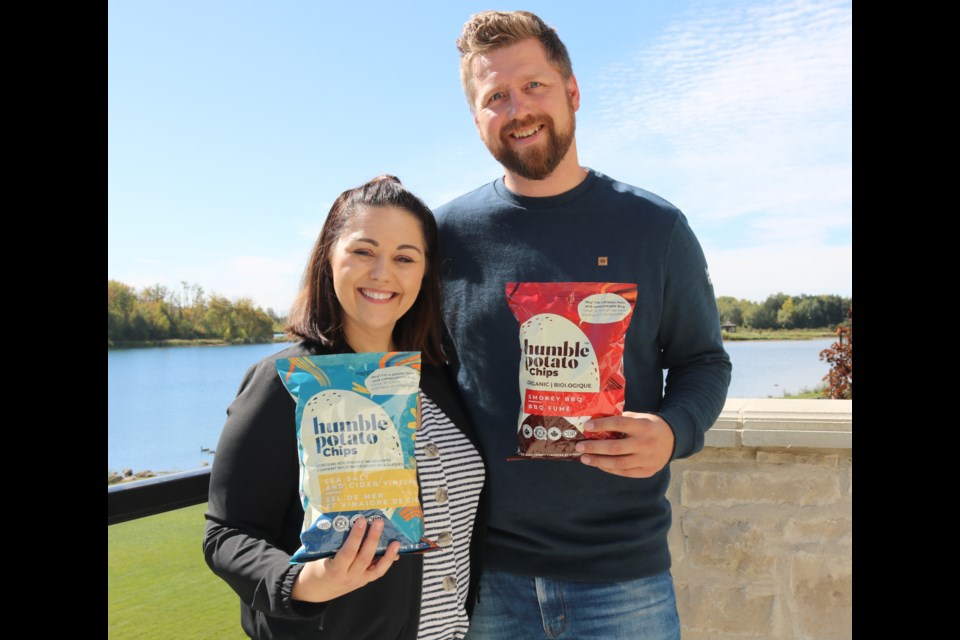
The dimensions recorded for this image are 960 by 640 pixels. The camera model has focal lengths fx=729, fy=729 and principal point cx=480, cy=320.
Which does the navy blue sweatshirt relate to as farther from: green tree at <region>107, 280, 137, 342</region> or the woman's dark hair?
green tree at <region>107, 280, 137, 342</region>

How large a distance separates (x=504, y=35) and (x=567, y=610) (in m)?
1.35

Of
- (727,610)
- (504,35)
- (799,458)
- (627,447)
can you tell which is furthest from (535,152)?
(727,610)

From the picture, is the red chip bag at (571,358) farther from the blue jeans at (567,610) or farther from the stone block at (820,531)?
the stone block at (820,531)

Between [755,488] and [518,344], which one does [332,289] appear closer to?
[518,344]

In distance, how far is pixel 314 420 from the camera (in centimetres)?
129

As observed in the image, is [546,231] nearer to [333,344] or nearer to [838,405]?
[333,344]

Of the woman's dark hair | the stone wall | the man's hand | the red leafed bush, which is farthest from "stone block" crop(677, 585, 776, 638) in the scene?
the red leafed bush

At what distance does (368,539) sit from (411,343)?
49 cm

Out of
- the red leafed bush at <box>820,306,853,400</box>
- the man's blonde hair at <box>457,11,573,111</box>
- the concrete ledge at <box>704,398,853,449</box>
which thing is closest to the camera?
the man's blonde hair at <box>457,11,573,111</box>

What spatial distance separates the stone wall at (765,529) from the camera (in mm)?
2391

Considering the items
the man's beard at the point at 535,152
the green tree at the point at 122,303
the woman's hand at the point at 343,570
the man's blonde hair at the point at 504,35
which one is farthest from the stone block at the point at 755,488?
the green tree at the point at 122,303

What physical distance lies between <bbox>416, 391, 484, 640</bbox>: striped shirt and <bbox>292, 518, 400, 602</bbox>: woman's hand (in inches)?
7.2

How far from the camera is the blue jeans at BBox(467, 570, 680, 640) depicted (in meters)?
1.65
